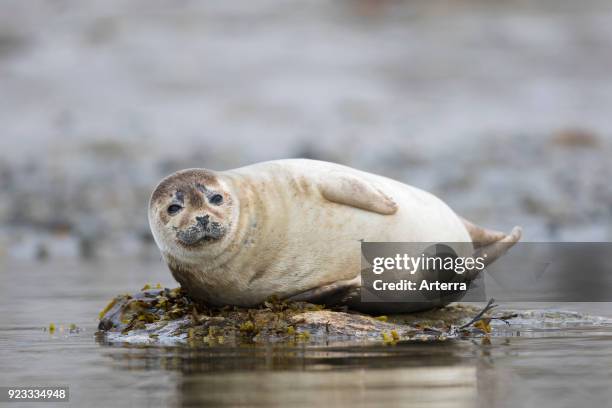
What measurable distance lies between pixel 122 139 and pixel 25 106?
5437 mm

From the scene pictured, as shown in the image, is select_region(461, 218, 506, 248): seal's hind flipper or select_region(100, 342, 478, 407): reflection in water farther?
select_region(461, 218, 506, 248): seal's hind flipper

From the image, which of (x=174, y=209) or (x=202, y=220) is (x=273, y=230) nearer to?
(x=202, y=220)

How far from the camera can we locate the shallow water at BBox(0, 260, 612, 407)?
222 inches

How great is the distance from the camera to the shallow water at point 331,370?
5648 mm

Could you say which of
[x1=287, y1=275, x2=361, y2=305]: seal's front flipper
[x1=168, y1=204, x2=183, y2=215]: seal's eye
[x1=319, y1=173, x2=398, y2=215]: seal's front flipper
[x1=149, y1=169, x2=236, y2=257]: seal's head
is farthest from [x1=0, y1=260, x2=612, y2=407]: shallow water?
[x1=319, y1=173, x2=398, y2=215]: seal's front flipper

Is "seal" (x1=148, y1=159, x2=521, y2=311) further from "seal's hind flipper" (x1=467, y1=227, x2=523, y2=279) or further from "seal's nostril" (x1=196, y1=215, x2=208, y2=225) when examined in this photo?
"seal's hind flipper" (x1=467, y1=227, x2=523, y2=279)

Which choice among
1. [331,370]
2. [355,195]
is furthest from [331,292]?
[331,370]

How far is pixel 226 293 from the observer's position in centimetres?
884

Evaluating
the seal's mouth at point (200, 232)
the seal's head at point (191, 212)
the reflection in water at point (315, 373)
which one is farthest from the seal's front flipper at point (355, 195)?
the reflection in water at point (315, 373)

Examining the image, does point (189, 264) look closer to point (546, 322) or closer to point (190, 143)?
point (546, 322)

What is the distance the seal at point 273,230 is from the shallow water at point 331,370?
934 mm

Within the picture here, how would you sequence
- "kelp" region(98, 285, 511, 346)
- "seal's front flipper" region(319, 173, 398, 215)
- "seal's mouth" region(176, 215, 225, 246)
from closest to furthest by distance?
"kelp" region(98, 285, 511, 346) < "seal's mouth" region(176, 215, 225, 246) < "seal's front flipper" region(319, 173, 398, 215)

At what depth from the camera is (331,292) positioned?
880 cm

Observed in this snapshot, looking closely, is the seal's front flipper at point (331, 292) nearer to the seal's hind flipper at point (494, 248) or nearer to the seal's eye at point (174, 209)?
the seal's eye at point (174, 209)
